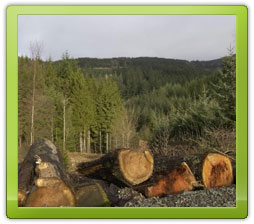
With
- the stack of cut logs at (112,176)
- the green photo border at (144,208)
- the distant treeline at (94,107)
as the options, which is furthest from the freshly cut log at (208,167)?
the green photo border at (144,208)

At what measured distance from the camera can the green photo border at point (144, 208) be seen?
5.13 metres

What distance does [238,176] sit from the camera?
205 inches

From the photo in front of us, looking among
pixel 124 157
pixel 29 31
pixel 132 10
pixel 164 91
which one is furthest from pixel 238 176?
pixel 164 91

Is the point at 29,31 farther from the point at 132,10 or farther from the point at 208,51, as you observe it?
the point at 208,51

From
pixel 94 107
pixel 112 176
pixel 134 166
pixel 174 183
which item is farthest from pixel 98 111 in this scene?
pixel 174 183

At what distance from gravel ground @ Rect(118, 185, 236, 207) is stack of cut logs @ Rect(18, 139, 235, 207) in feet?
0.82

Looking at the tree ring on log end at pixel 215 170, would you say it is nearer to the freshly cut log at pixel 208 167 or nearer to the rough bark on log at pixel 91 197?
the freshly cut log at pixel 208 167

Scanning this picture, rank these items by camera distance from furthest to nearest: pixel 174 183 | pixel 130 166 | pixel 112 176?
pixel 112 176, pixel 130 166, pixel 174 183

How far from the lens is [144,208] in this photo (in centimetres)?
516

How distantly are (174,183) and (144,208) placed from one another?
1.11m

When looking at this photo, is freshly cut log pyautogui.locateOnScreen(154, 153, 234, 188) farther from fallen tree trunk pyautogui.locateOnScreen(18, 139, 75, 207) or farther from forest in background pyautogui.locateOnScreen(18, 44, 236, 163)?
fallen tree trunk pyautogui.locateOnScreen(18, 139, 75, 207)

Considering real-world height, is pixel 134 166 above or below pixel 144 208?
above

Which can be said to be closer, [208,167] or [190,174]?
[190,174]

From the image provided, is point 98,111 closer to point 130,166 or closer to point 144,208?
point 130,166
